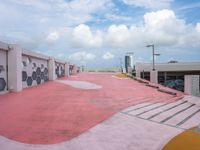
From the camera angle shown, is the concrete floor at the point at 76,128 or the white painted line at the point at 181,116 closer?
the concrete floor at the point at 76,128

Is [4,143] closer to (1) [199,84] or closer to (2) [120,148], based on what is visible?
(2) [120,148]

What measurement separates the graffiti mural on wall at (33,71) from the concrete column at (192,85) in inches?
576

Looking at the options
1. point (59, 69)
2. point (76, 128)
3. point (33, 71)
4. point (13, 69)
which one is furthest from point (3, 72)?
point (59, 69)

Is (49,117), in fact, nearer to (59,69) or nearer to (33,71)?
(33,71)

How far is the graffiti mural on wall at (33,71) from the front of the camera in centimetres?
1968

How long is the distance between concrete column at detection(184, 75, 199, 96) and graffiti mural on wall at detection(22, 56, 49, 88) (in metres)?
14.6

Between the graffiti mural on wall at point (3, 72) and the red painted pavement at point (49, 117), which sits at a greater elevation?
the graffiti mural on wall at point (3, 72)

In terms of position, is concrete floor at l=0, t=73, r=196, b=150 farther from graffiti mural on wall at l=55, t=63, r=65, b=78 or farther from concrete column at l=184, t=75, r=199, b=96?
graffiti mural on wall at l=55, t=63, r=65, b=78

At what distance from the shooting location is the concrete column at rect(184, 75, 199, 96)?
22203 mm

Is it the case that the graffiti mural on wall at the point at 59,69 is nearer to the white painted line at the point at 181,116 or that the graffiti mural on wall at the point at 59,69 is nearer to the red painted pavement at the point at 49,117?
the red painted pavement at the point at 49,117

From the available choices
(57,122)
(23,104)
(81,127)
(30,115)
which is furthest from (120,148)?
(23,104)

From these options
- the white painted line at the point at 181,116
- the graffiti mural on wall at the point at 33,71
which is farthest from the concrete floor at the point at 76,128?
the graffiti mural on wall at the point at 33,71

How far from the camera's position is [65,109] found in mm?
12023

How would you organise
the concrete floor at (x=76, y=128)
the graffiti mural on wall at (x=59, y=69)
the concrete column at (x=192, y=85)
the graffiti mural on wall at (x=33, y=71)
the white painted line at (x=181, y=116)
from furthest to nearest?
the graffiti mural on wall at (x=59, y=69) → the concrete column at (x=192, y=85) → the graffiti mural on wall at (x=33, y=71) → the white painted line at (x=181, y=116) → the concrete floor at (x=76, y=128)
